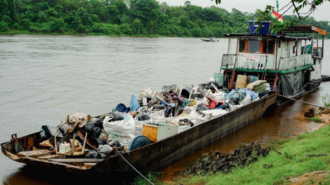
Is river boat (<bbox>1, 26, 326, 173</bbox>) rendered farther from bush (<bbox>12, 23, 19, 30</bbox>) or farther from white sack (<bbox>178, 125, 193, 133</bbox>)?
bush (<bbox>12, 23, 19, 30</bbox>)

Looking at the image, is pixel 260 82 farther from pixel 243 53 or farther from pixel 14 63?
pixel 14 63

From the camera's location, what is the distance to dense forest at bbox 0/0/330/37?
60.9 meters

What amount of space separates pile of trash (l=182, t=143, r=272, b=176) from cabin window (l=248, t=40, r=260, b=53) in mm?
8468

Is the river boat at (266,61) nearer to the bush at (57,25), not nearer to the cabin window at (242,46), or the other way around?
the cabin window at (242,46)

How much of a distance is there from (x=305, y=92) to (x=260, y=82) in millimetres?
7234

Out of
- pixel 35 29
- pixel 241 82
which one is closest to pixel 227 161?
pixel 241 82

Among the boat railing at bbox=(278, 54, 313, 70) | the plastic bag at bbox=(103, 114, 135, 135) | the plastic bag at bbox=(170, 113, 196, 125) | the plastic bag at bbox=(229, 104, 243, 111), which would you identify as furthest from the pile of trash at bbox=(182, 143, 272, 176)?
the boat railing at bbox=(278, 54, 313, 70)

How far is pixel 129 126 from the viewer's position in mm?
9297

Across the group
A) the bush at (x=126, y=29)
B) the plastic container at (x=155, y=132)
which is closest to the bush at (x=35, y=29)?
the bush at (x=126, y=29)

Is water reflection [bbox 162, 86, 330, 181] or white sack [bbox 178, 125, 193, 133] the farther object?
white sack [bbox 178, 125, 193, 133]

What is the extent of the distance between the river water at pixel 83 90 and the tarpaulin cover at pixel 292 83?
747 mm

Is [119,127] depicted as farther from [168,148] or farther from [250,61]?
[250,61]

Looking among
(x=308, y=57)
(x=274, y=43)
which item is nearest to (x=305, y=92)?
(x=308, y=57)

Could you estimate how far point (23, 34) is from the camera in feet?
193
